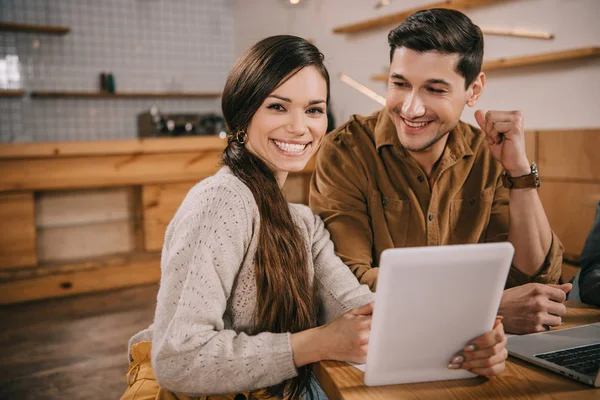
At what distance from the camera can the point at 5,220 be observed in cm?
363

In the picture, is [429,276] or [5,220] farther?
[5,220]

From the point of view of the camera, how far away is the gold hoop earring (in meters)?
1.32

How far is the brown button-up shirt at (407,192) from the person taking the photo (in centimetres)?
171

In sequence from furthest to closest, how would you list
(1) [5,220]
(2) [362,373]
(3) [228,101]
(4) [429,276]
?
(1) [5,220] → (3) [228,101] → (2) [362,373] → (4) [429,276]

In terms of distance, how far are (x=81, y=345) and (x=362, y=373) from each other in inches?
98.0

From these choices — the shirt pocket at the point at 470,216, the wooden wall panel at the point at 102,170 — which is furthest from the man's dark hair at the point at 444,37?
the wooden wall panel at the point at 102,170

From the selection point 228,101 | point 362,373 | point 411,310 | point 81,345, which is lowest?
point 81,345

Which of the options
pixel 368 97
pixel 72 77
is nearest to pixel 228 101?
pixel 368 97

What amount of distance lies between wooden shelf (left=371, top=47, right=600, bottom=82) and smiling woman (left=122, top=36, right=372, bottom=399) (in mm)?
2165

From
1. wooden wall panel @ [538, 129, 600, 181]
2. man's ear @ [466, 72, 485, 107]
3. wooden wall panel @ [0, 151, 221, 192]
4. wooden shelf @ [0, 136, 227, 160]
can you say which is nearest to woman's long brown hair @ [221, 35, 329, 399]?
man's ear @ [466, 72, 485, 107]

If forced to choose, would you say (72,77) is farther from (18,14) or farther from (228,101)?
(228,101)

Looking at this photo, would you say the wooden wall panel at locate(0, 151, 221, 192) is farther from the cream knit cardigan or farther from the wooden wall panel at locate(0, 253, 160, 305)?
the cream knit cardigan

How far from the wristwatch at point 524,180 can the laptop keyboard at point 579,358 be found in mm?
618

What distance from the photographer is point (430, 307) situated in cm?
83
